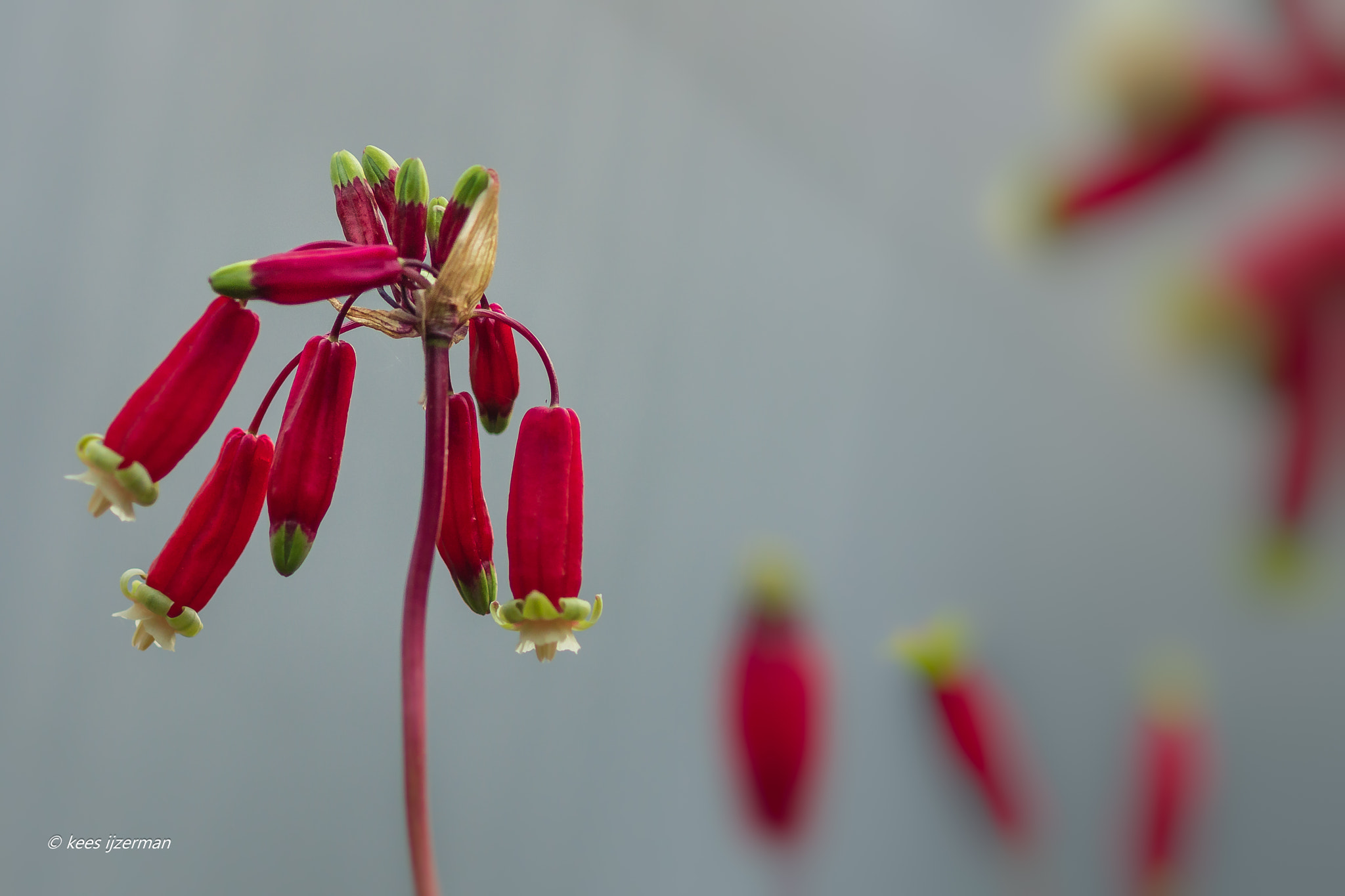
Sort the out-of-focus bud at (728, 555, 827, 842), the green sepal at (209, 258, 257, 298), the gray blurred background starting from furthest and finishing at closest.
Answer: the gray blurred background
the out-of-focus bud at (728, 555, 827, 842)
the green sepal at (209, 258, 257, 298)

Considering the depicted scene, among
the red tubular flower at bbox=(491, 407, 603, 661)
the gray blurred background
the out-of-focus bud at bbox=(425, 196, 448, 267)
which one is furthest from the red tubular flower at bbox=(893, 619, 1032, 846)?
the out-of-focus bud at bbox=(425, 196, 448, 267)

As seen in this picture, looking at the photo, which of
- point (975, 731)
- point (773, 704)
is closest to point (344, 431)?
point (773, 704)

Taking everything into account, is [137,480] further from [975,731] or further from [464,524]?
[975,731]

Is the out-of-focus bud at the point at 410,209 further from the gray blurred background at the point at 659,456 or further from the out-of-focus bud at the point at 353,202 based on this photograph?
the gray blurred background at the point at 659,456

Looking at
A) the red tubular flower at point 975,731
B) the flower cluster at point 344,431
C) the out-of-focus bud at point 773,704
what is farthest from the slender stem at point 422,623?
the red tubular flower at point 975,731

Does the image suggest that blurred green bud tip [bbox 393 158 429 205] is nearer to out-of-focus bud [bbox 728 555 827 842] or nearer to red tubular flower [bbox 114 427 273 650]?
red tubular flower [bbox 114 427 273 650]

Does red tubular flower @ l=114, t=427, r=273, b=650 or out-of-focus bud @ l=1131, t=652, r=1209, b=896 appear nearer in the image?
red tubular flower @ l=114, t=427, r=273, b=650

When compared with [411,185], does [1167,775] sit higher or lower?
lower
